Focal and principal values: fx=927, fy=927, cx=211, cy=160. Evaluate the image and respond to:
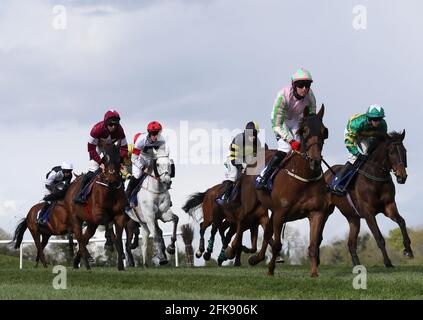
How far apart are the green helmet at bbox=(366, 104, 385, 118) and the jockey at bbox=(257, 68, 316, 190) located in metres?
2.85

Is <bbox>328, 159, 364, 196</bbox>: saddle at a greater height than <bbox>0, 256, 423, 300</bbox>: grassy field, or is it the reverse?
<bbox>328, 159, 364, 196</bbox>: saddle

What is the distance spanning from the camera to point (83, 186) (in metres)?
17.8

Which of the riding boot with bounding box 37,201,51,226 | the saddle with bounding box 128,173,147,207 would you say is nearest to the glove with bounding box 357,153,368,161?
the saddle with bounding box 128,173,147,207

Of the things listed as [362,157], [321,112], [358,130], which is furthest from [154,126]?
[321,112]

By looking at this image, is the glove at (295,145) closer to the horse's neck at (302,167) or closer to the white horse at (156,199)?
the horse's neck at (302,167)

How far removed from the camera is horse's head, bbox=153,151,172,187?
64.0 feet

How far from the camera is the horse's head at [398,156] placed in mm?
15523

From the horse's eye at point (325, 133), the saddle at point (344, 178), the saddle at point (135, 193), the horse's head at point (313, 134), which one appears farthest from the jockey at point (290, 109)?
the saddle at point (135, 193)

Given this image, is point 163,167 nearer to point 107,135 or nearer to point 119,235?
point 107,135

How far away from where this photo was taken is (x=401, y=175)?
15.5 m

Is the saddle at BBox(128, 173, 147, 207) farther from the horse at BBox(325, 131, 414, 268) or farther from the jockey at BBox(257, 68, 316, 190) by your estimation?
the jockey at BBox(257, 68, 316, 190)

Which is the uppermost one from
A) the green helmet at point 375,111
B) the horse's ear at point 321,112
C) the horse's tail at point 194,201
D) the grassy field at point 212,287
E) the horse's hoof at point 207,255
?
the green helmet at point 375,111
